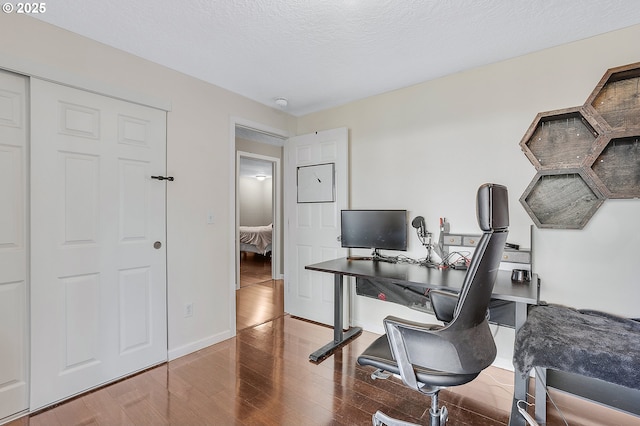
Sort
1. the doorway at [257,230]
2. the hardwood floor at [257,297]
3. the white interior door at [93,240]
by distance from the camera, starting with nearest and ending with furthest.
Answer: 1. the white interior door at [93,240]
2. the hardwood floor at [257,297]
3. the doorway at [257,230]

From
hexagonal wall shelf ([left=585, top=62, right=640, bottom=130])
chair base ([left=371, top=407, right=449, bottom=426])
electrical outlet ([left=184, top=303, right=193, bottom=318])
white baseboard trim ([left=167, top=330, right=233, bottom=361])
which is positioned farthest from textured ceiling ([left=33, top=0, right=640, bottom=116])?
white baseboard trim ([left=167, top=330, right=233, bottom=361])

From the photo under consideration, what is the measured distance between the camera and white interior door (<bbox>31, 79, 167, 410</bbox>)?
6.26 ft

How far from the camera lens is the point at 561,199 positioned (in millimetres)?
2168

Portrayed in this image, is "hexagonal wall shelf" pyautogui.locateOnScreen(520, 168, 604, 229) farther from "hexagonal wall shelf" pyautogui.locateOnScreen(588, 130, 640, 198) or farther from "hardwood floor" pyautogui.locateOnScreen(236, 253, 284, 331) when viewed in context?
"hardwood floor" pyautogui.locateOnScreen(236, 253, 284, 331)

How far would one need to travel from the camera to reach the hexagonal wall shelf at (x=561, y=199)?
2.07m

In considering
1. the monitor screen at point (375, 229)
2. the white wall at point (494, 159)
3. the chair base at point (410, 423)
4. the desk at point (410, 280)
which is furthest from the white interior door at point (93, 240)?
the white wall at point (494, 159)

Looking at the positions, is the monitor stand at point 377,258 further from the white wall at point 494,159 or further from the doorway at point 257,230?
the doorway at point 257,230

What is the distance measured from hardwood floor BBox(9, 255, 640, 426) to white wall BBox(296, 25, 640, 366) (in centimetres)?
59

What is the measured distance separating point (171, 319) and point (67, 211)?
1151mm

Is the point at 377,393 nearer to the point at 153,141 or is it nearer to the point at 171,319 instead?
the point at 171,319

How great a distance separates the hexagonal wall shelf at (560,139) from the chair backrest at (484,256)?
4.05ft

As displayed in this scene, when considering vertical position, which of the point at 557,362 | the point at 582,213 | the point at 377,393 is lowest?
the point at 377,393

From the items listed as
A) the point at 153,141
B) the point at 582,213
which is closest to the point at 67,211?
the point at 153,141

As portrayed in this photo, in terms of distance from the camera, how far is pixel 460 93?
8.52 ft
